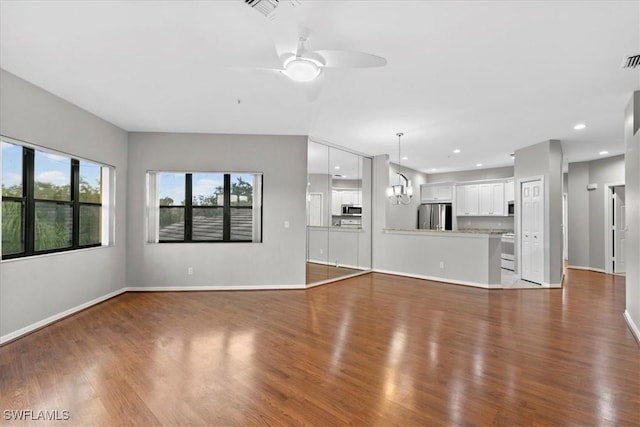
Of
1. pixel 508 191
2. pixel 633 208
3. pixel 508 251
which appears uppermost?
pixel 508 191

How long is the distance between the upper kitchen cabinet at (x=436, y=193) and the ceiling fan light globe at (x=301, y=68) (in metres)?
7.58

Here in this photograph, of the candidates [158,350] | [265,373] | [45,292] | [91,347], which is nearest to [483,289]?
[265,373]

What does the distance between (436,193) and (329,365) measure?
7632mm

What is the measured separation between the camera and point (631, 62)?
2.72 meters

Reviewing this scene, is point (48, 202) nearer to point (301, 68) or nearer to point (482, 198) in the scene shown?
point (301, 68)

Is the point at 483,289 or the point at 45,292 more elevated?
the point at 45,292

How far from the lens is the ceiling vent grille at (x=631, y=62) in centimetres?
265

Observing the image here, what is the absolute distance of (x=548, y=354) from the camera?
2.80 metres

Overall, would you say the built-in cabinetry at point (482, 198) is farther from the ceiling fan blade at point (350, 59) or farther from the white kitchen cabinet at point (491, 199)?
the ceiling fan blade at point (350, 59)

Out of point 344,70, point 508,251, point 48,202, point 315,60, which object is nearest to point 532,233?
point 508,251

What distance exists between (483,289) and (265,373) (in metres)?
4.49

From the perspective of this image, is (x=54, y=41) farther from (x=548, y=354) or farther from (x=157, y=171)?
(x=548, y=354)

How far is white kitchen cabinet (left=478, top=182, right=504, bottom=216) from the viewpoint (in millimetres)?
7973

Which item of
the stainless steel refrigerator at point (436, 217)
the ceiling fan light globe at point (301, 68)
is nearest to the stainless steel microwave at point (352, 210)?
the stainless steel refrigerator at point (436, 217)
